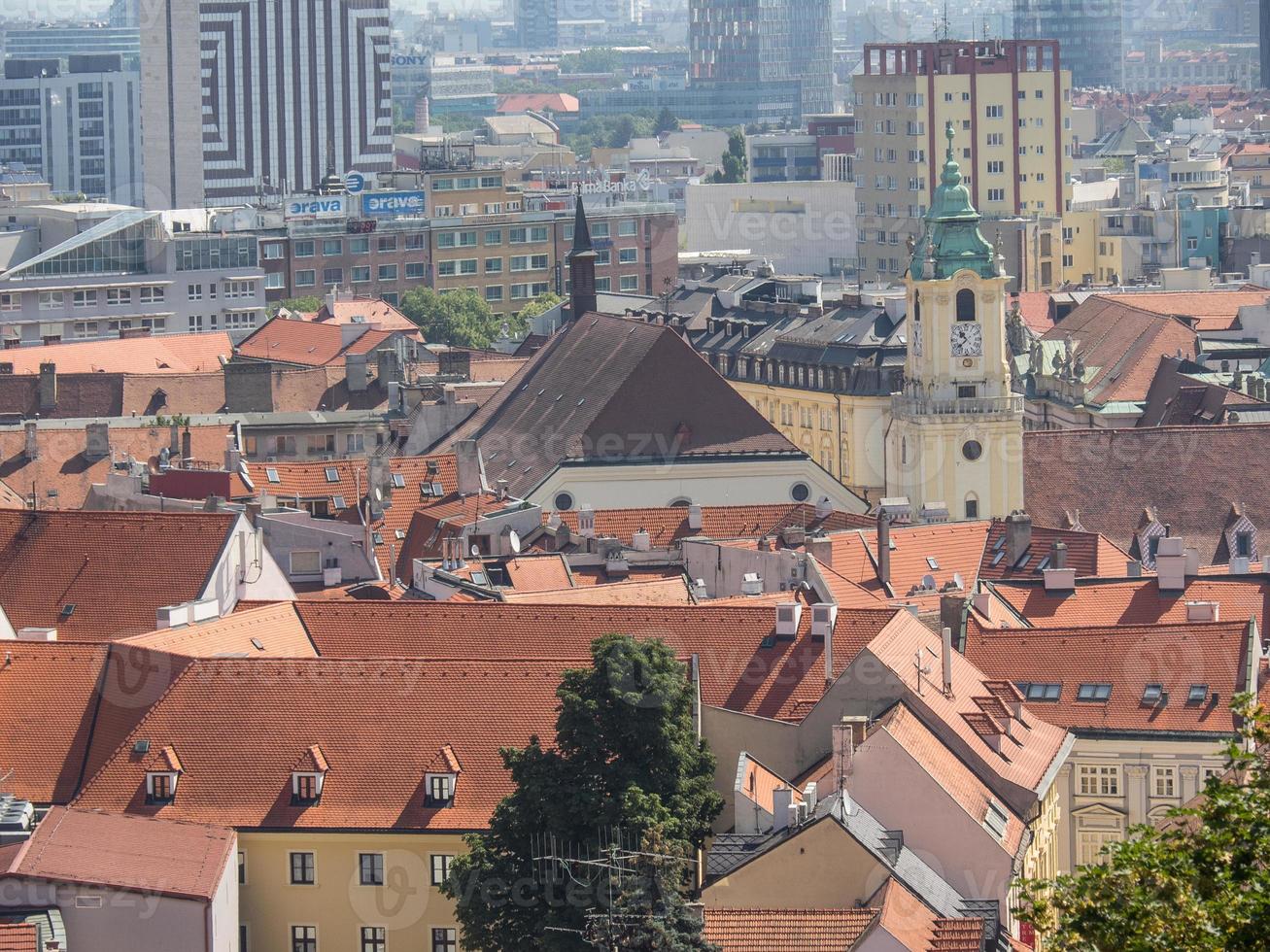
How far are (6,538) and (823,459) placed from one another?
5038 cm

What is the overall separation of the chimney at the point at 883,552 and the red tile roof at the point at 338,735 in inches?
818

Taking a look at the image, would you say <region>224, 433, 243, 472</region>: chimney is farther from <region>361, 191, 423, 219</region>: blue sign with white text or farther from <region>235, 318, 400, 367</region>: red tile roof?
<region>361, 191, 423, 219</region>: blue sign with white text

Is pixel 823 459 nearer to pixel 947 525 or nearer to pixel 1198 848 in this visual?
pixel 947 525

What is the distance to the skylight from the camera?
6344cm

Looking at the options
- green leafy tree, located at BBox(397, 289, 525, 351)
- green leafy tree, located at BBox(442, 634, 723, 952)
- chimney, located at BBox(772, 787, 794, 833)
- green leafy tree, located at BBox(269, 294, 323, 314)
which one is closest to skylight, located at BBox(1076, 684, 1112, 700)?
chimney, located at BBox(772, 787, 794, 833)

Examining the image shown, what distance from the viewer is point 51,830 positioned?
5219 cm

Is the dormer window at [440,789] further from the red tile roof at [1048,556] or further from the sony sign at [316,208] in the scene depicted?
the sony sign at [316,208]

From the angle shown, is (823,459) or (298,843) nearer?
(298,843)

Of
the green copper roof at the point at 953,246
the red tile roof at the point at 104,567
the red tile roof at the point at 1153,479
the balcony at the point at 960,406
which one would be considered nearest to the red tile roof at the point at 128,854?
the red tile roof at the point at 104,567

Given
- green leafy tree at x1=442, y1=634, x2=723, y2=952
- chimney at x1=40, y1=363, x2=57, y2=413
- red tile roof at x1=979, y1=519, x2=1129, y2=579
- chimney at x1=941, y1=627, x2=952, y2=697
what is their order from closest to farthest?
green leafy tree at x1=442, y1=634, x2=723, y2=952 < chimney at x1=941, y1=627, x2=952, y2=697 < red tile roof at x1=979, y1=519, x2=1129, y2=579 < chimney at x1=40, y1=363, x2=57, y2=413

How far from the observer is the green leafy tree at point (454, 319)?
525ft

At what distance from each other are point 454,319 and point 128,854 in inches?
4348

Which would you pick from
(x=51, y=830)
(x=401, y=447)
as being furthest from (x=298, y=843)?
(x=401, y=447)

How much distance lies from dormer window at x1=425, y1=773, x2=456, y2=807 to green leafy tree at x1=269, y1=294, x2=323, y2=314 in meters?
104
